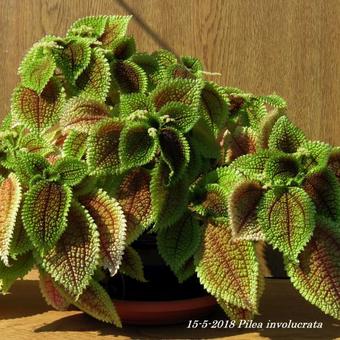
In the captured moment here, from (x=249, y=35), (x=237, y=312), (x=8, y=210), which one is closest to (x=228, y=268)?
(x=237, y=312)

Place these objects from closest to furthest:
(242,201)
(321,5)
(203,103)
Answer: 1. (242,201)
2. (203,103)
3. (321,5)

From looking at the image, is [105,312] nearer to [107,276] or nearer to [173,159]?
[107,276]

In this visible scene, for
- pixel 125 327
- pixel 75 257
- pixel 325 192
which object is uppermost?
pixel 325 192

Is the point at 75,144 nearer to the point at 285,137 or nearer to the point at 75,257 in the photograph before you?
the point at 75,257

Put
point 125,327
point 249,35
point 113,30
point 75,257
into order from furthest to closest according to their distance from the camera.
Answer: point 249,35 → point 113,30 → point 125,327 → point 75,257

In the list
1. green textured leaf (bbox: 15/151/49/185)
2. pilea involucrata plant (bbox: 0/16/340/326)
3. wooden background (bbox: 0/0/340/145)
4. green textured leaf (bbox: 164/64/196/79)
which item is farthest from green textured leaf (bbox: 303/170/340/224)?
wooden background (bbox: 0/0/340/145)

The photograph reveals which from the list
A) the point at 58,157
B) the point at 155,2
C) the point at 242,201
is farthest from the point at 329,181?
the point at 155,2

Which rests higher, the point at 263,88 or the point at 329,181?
the point at 263,88

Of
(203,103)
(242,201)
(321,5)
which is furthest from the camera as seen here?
(321,5)

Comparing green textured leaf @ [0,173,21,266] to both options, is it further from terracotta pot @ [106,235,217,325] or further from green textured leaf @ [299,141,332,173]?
green textured leaf @ [299,141,332,173]
